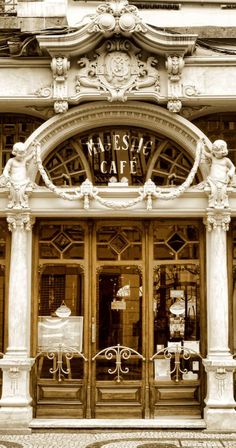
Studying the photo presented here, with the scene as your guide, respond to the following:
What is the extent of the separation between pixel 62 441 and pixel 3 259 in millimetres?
3280

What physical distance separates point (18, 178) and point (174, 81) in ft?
9.46

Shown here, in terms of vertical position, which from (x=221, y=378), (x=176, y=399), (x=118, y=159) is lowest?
(x=176, y=399)

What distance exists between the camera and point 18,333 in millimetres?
11219

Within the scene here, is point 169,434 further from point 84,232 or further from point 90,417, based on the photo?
point 84,232

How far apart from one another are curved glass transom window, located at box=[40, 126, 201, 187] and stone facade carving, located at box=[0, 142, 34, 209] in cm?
64

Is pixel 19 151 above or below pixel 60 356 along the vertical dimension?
above

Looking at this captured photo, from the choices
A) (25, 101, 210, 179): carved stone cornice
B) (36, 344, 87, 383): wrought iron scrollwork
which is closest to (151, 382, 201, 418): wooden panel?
(36, 344, 87, 383): wrought iron scrollwork

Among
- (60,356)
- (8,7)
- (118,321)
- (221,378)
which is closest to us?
(221,378)

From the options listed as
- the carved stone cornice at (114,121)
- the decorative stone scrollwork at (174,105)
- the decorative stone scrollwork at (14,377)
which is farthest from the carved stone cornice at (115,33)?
the decorative stone scrollwork at (14,377)

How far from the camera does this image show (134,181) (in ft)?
39.5

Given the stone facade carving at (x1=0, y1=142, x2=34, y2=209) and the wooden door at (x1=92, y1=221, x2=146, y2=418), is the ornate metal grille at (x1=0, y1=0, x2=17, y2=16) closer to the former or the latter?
the stone facade carving at (x1=0, y1=142, x2=34, y2=209)

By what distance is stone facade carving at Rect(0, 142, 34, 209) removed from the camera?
1137cm

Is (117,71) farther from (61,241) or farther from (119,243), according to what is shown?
(61,241)

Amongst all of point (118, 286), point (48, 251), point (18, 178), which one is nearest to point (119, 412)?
point (118, 286)
